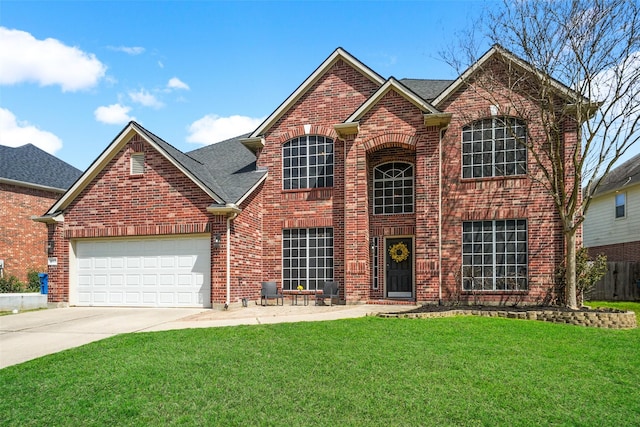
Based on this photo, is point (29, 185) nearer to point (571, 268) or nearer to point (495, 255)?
point (495, 255)

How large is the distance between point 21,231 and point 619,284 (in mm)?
26515

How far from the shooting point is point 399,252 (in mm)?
16172

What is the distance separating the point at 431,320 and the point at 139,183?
10013 millimetres

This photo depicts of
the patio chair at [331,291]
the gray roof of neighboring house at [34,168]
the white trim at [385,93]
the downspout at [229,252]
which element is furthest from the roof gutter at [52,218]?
the white trim at [385,93]

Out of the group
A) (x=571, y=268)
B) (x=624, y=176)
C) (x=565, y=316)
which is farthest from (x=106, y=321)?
(x=624, y=176)

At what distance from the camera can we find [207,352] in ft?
26.3

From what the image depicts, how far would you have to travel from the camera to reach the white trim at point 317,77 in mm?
16328

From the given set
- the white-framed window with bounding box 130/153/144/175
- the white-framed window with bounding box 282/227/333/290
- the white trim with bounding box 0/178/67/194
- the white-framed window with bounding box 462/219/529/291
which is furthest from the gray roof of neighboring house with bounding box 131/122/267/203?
the white trim with bounding box 0/178/67/194

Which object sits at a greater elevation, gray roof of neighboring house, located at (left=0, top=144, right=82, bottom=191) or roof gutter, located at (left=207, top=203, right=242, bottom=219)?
gray roof of neighboring house, located at (left=0, top=144, right=82, bottom=191)

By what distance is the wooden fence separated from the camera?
19.0m

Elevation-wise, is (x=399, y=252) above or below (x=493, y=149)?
below

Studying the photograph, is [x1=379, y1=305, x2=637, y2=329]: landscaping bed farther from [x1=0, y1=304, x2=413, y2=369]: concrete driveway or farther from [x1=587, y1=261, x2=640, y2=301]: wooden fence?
[x1=587, y1=261, x2=640, y2=301]: wooden fence

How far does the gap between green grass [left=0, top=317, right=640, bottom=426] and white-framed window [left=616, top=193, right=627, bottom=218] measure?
→ 52.4 ft

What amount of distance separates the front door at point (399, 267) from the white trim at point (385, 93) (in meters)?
4.38
